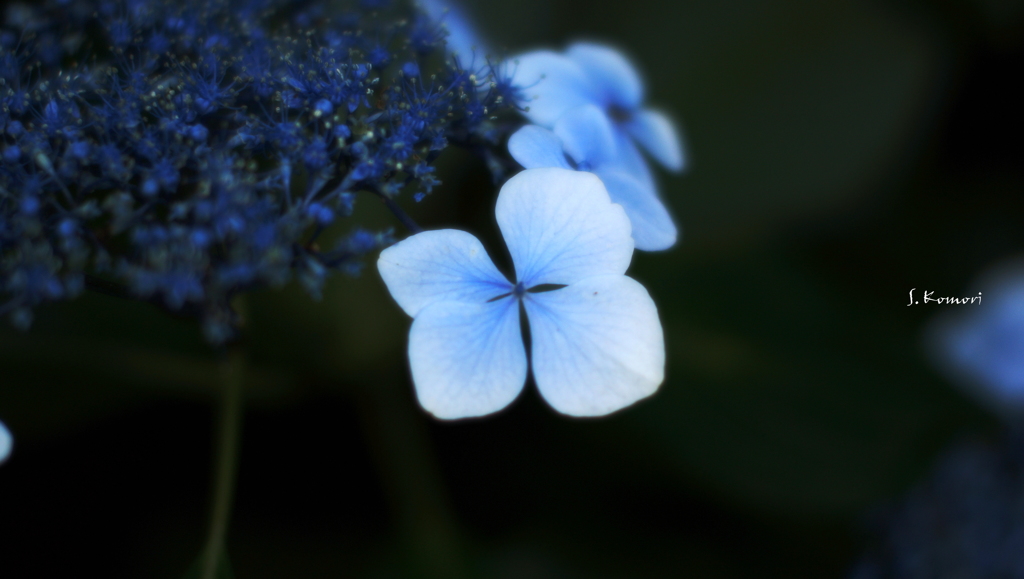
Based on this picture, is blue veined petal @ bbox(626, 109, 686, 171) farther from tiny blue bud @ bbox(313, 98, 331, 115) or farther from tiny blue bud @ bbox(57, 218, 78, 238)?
tiny blue bud @ bbox(57, 218, 78, 238)

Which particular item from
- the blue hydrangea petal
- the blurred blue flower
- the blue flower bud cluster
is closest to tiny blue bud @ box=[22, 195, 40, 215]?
the blue flower bud cluster

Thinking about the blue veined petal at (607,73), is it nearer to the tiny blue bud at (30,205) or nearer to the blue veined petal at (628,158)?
the blue veined petal at (628,158)

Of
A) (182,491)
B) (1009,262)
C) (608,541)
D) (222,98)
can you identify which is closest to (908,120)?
(1009,262)

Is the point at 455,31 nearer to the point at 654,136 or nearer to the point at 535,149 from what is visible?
the point at 654,136

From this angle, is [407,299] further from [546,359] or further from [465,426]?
[465,426]

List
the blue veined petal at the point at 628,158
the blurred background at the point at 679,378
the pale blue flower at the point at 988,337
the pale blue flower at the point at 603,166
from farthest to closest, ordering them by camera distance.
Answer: the pale blue flower at the point at 988,337, the blurred background at the point at 679,378, the blue veined petal at the point at 628,158, the pale blue flower at the point at 603,166

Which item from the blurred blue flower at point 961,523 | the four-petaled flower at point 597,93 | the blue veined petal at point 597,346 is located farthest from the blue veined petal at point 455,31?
the blurred blue flower at point 961,523
